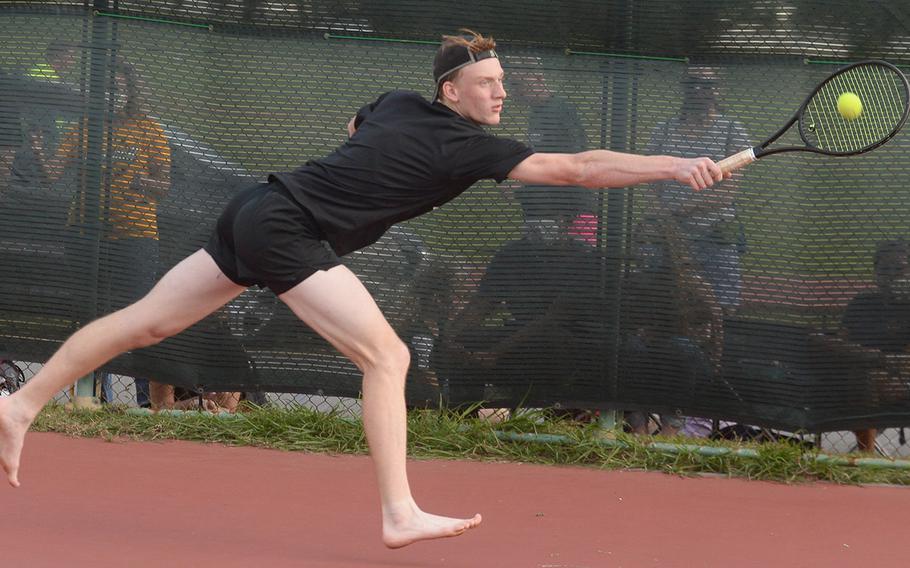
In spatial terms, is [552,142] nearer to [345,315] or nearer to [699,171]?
[699,171]

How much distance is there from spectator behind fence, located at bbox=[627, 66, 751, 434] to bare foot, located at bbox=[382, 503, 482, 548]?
2.28 meters

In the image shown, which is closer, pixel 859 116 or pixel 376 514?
pixel 376 514

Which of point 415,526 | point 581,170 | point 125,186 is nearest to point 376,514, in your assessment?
point 415,526

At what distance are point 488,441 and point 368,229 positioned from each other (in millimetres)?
2035

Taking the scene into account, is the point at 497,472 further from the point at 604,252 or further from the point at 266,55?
the point at 266,55

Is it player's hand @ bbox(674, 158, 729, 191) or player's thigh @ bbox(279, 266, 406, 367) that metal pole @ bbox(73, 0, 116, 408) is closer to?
player's thigh @ bbox(279, 266, 406, 367)

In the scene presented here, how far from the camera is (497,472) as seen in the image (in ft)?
18.8

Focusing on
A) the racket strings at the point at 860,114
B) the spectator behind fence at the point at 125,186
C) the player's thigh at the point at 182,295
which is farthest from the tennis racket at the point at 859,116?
the spectator behind fence at the point at 125,186

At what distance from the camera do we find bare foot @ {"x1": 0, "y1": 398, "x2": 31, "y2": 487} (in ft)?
14.3

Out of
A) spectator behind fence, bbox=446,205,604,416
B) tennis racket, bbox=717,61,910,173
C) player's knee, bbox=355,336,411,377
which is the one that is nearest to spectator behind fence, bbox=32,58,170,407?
spectator behind fence, bbox=446,205,604,416

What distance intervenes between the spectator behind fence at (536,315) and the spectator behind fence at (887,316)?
112 cm

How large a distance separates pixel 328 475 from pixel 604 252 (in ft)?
5.20

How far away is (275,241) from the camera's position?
4.09 m

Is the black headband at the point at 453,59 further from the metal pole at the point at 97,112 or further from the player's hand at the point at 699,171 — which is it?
the metal pole at the point at 97,112
